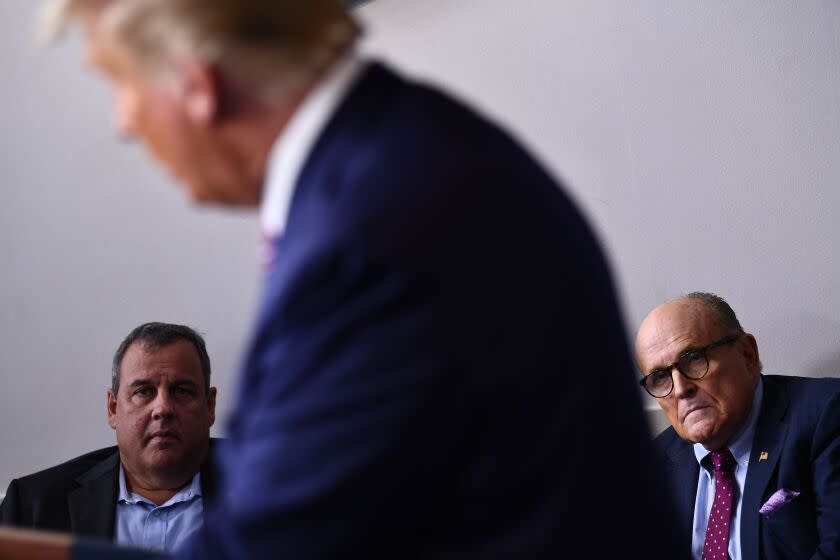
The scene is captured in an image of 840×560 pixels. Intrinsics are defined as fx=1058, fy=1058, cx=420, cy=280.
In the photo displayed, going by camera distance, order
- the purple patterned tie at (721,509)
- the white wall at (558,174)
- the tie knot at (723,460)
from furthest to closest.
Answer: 1. the white wall at (558,174)
2. the tie knot at (723,460)
3. the purple patterned tie at (721,509)

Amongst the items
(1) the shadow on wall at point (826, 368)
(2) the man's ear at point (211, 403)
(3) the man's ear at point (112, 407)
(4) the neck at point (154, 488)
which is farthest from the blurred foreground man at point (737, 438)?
(3) the man's ear at point (112, 407)

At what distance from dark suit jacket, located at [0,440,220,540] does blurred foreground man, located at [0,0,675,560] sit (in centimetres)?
202

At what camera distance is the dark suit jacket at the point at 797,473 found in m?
2.40

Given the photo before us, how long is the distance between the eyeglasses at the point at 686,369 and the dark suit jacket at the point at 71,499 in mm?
1198

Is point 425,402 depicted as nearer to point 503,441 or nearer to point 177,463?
point 503,441

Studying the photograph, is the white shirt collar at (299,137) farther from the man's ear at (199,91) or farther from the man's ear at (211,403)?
the man's ear at (211,403)

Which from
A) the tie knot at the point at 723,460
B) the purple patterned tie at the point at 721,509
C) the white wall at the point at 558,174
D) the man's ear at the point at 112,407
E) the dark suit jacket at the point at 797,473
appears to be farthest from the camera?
the man's ear at the point at 112,407

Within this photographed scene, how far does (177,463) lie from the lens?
2.75m

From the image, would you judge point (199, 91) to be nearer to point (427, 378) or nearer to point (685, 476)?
point (427, 378)

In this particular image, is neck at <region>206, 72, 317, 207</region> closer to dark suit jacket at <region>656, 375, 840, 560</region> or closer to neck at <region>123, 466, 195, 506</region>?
dark suit jacket at <region>656, 375, 840, 560</region>

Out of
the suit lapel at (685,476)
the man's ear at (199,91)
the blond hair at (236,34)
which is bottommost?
the suit lapel at (685,476)

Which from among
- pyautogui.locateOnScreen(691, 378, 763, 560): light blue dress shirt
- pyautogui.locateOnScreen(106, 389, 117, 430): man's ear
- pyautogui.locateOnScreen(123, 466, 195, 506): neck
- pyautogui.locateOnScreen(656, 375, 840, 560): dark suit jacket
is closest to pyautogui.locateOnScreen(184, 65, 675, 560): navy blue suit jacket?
pyautogui.locateOnScreen(656, 375, 840, 560): dark suit jacket

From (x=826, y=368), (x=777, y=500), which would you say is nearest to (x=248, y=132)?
(x=777, y=500)

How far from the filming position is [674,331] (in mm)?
2740
